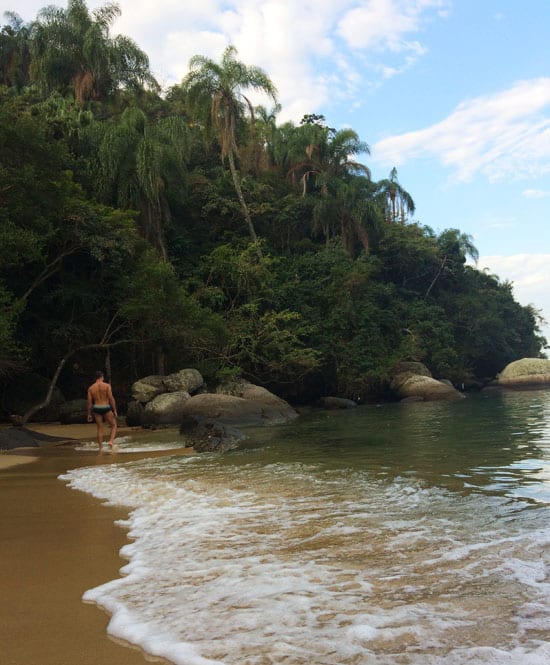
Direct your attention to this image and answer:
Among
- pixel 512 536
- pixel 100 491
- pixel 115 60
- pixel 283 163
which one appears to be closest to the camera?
pixel 512 536

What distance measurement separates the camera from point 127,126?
21.2m

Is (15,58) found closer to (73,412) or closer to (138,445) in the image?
(73,412)

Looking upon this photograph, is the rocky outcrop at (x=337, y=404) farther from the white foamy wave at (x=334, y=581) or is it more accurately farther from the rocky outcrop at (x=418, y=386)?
the white foamy wave at (x=334, y=581)

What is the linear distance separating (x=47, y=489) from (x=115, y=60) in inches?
1049

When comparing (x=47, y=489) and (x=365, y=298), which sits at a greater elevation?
(x=365, y=298)

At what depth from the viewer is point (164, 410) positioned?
16.9 m

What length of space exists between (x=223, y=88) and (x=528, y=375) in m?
24.5

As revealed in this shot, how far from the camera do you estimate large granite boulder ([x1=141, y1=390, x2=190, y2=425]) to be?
660 inches

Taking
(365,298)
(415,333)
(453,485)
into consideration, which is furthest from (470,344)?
(453,485)

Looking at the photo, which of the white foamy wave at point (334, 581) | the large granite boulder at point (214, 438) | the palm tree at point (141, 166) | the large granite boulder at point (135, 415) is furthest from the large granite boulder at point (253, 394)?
the white foamy wave at point (334, 581)

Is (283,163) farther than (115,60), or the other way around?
(283,163)

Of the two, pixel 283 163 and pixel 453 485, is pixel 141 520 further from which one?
pixel 283 163

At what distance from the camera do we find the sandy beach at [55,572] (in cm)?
230

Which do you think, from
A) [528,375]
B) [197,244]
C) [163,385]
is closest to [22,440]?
[163,385]
